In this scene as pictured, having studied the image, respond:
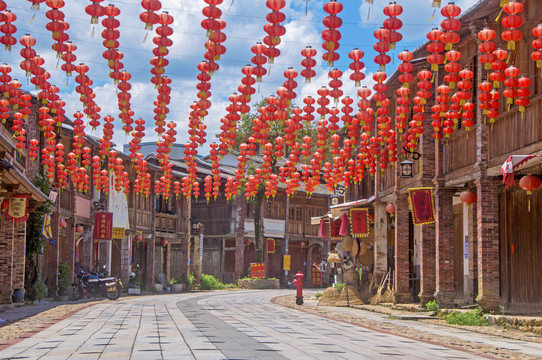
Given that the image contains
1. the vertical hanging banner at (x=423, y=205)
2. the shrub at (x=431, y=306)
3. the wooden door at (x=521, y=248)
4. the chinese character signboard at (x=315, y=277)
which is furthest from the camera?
the chinese character signboard at (x=315, y=277)

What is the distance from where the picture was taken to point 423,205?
21188 millimetres

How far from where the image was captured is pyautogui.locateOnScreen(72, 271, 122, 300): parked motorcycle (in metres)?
29.8

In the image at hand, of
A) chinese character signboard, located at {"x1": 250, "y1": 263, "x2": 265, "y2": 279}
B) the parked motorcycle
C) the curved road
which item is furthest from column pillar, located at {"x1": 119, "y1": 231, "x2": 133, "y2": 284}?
the curved road

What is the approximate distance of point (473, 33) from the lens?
59.1ft

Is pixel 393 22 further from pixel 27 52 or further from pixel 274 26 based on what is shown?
pixel 27 52

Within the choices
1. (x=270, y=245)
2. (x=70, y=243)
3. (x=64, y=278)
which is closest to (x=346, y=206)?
(x=64, y=278)

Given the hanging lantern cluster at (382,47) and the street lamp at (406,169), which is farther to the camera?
the street lamp at (406,169)

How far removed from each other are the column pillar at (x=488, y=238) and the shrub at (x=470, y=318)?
230mm

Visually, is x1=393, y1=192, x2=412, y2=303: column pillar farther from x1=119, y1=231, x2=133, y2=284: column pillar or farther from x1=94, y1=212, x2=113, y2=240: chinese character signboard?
x1=119, y1=231, x2=133, y2=284: column pillar

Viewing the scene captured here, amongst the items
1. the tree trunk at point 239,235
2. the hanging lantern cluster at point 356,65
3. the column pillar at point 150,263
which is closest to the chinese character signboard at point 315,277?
the tree trunk at point 239,235

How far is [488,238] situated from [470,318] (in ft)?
6.43

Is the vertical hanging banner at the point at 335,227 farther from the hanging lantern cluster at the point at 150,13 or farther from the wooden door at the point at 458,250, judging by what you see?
the hanging lantern cluster at the point at 150,13

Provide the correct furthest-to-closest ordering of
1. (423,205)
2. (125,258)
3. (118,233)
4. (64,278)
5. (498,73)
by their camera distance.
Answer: (125,258)
(118,233)
(64,278)
(423,205)
(498,73)

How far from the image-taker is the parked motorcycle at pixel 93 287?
29.8 meters
